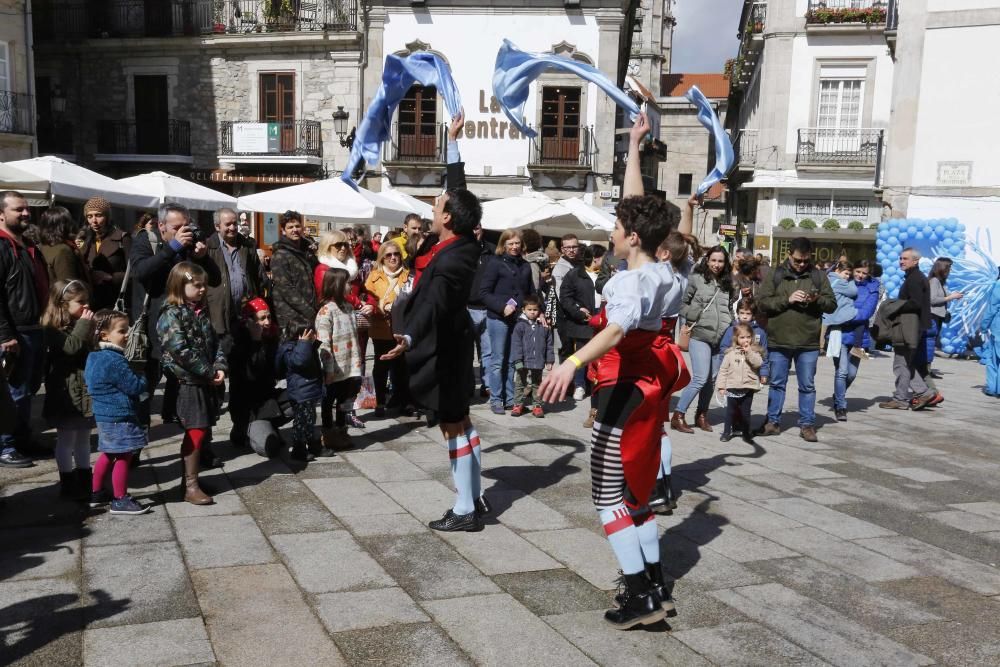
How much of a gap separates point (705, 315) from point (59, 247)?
18.0 ft

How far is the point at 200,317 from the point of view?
559cm

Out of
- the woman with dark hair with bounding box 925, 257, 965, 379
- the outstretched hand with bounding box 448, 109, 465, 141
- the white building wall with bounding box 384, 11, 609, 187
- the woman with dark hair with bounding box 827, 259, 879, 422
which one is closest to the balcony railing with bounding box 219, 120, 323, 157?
the white building wall with bounding box 384, 11, 609, 187

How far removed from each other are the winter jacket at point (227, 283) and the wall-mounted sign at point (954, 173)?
658 inches

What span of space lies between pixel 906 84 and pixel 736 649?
1870 cm

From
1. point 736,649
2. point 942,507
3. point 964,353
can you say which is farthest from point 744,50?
point 736,649

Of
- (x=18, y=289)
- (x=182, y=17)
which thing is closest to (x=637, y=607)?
(x=18, y=289)

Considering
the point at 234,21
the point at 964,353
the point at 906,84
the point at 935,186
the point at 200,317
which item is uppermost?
→ the point at 234,21

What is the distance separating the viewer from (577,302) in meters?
9.36

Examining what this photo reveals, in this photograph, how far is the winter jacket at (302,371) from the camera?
665cm

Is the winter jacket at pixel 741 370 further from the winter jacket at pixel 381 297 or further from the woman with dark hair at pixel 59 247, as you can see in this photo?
the woman with dark hair at pixel 59 247

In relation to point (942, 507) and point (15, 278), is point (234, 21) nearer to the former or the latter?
point (15, 278)

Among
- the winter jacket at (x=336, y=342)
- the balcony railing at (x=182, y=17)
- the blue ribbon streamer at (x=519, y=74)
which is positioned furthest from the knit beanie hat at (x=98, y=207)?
the balcony railing at (x=182, y=17)

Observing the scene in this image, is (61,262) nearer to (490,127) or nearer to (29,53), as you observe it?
(29,53)

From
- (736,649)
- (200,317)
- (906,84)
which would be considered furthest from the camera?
(906,84)
